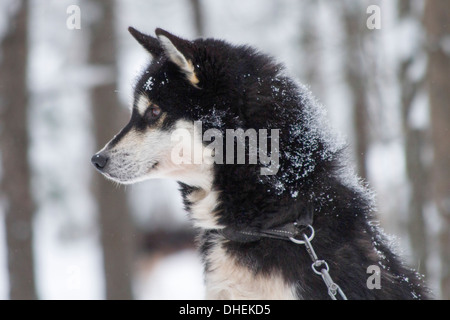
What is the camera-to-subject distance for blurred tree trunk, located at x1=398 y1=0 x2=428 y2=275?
745 centimetres

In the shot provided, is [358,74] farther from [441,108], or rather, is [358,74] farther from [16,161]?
[16,161]

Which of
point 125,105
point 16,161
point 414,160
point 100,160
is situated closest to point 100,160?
point 100,160

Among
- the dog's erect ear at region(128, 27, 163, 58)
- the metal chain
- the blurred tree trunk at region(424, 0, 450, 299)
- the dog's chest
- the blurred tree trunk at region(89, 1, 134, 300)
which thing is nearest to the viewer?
the metal chain

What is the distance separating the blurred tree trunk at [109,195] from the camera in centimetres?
729

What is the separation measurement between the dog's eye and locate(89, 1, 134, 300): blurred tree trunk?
3.97 m

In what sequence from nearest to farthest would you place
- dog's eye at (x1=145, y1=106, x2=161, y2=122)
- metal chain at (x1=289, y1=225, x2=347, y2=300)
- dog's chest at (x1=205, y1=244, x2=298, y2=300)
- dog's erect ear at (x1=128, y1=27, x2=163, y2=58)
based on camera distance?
metal chain at (x1=289, y1=225, x2=347, y2=300) → dog's chest at (x1=205, y1=244, x2=298, y2=300) → dog's eye at (x1=145, y1=106, x2=161, y2=122) → dog's erect ear at (x1=128, y1=27, x2=163, y2=58)

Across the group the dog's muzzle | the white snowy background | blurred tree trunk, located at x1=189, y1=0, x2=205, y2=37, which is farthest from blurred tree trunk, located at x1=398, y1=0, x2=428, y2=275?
the dog's muzzle

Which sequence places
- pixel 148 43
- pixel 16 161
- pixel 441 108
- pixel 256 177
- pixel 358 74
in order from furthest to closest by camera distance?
1. pixel 358 74
2. pixel 16 161
3. pixel 441 108
4. pixel 148 43
5. pixel 256 177

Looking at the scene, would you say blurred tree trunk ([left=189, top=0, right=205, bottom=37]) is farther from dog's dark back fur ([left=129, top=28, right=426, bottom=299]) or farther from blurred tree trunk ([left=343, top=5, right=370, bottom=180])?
dog's dark back fur ([left=129, top=28, right=426, bottom=299])

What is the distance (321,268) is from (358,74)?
6730 mm

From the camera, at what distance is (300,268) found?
2852 mm

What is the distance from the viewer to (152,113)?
11.1ft
